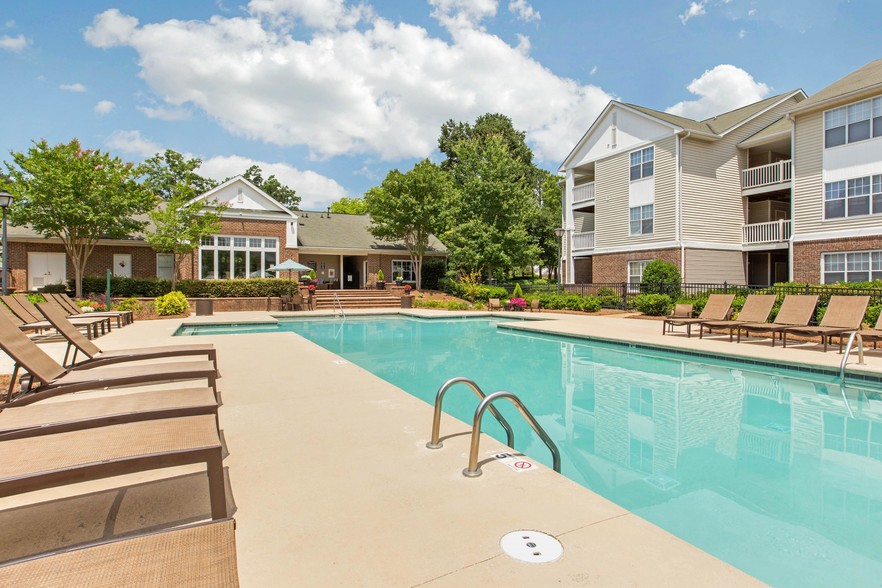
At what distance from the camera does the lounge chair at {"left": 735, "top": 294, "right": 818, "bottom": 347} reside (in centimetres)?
1041

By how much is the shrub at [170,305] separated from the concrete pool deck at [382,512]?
1645 cm

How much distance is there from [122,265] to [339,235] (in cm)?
1216

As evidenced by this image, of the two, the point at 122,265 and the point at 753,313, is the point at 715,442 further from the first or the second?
the point at 122,265

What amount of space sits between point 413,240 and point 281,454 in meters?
27.3

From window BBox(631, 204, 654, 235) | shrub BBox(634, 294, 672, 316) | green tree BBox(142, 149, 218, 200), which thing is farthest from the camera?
green tree BBox(142, 149, 218, 200)

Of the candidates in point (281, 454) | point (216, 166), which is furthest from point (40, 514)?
point (216, 166)

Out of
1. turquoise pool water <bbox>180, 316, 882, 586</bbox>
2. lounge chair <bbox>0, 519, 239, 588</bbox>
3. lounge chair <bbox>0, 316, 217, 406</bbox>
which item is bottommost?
turquoise pool water <bbox>180, 316, 882, 586</bbox>

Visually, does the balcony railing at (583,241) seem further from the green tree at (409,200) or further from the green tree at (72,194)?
the green tree at (72,194)

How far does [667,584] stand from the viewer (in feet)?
6.80

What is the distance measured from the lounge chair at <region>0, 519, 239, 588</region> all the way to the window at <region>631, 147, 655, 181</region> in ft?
83.4

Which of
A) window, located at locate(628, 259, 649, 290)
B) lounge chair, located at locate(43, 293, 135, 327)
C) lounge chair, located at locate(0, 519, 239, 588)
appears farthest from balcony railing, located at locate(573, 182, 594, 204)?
lounge chair, located at locate(0, 519, 239, 588)

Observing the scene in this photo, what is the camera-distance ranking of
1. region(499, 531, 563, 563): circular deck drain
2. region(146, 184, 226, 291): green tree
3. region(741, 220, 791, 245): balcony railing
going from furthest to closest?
region(146, 184, 226, 291): green tree < region(741, 220, 791, 245): balcony railing < region(499, 531, 563, 563): circular deck drain

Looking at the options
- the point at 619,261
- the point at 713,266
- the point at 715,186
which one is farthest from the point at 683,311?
the point at 715,186

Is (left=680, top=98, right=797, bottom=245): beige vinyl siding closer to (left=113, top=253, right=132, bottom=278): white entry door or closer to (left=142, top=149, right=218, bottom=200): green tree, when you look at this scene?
(left=113, top=253, right=132, bottom=278): white entry door
